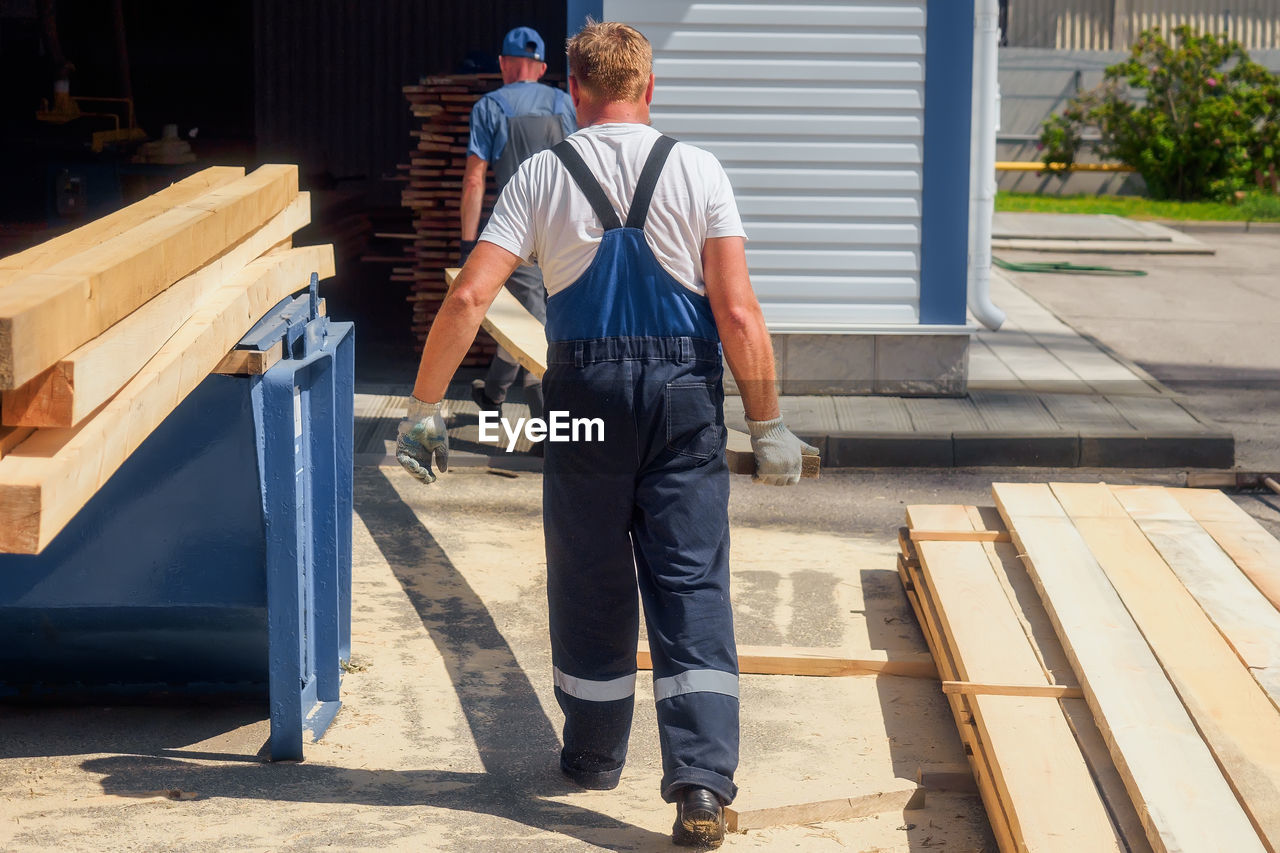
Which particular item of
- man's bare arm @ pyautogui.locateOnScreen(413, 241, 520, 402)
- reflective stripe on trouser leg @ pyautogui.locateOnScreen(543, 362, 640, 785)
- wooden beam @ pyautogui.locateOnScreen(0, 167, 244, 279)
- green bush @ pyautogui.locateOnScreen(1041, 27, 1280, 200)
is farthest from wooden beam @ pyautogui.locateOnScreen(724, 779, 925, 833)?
green bush @ pyautogui.locateOnScreen(1041, 27, 1280, 200)

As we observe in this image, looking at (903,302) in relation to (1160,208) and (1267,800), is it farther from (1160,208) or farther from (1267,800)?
(1160,208)

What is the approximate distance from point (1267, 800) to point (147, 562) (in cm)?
289

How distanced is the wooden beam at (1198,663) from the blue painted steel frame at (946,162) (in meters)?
3.57

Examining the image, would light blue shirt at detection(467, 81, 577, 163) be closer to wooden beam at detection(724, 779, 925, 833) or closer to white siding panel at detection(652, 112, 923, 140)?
white siding panel at detection(652, 112, 923, 140)

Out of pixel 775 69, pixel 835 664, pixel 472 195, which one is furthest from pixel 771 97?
pixel 835 664

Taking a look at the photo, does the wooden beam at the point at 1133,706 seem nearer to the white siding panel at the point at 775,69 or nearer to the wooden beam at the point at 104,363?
the wooden beam at the point at 104,363

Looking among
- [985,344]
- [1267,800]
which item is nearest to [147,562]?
[1267,800]

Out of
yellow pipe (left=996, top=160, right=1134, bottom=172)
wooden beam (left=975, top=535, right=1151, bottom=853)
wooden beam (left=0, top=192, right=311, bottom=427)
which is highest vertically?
yellow pipe (left=996, top=160, right=1134, bottom=172)

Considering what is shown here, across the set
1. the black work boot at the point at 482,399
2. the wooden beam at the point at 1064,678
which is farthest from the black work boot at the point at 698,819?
the black work boot at the point at 482,399

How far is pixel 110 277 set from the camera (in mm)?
3055

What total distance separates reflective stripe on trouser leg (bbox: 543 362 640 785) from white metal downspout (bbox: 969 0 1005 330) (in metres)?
5.83

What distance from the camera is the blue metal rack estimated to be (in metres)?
3.99

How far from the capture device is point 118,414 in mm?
2963

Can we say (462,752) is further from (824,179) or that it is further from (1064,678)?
(824,179)
